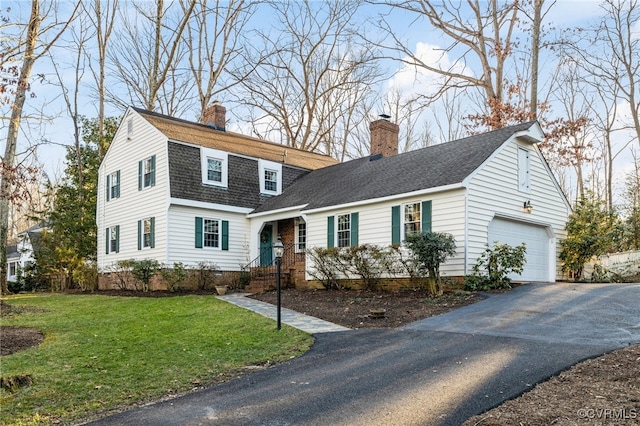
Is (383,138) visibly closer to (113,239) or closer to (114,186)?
(114,186)

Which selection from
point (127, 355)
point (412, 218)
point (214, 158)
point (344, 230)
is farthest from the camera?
point (214, 158)

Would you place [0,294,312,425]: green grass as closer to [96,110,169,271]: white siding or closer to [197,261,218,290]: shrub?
[197,261,218,290]: shrub

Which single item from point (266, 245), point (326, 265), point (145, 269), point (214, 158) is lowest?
point (145, 269)

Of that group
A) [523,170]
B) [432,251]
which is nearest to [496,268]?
[432,251]

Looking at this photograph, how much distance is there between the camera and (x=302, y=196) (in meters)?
19.6

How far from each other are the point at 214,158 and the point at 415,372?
15.3 metres

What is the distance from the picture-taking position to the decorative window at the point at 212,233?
19344 mm

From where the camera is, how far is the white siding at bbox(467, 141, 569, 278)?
13945 mm

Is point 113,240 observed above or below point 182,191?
below

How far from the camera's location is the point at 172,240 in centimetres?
1858

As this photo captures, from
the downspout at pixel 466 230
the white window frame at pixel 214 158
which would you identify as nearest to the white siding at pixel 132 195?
the white window frame at pixel 214 158

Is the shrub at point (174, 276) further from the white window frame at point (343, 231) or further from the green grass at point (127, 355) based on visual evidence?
the white window frame at point (343, 231)

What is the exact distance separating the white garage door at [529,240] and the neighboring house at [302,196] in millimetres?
36

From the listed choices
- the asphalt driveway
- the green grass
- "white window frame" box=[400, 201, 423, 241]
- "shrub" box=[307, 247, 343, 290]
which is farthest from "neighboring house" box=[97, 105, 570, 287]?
the green grass
